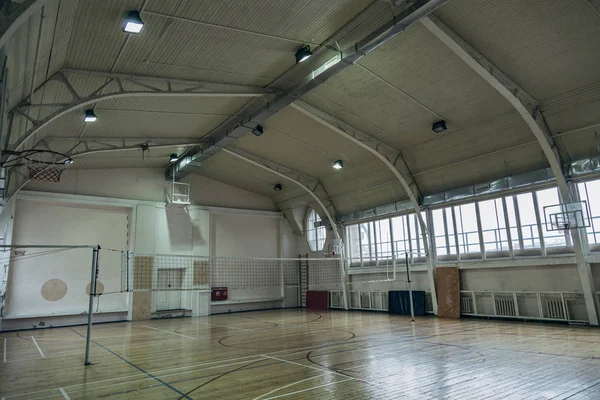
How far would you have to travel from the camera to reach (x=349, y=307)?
19.0m

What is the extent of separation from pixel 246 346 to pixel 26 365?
4.65 meters

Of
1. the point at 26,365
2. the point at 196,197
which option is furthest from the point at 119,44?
the point at 196,197

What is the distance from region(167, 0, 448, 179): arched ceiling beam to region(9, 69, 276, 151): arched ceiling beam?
77 centimetres

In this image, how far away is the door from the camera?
17891 mm

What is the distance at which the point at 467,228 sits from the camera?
14.9 metres

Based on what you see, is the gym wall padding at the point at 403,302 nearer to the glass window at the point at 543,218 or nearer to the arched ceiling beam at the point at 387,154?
the arched ceiling beam at the point at 387,154

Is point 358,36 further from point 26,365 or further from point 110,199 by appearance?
point 110,199

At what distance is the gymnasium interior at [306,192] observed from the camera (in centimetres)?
693

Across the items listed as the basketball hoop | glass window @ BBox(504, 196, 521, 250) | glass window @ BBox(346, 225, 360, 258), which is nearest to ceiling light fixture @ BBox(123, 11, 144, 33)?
the basketball hoop

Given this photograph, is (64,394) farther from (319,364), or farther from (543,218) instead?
(543,218)

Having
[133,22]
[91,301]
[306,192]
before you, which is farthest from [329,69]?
[306,192]

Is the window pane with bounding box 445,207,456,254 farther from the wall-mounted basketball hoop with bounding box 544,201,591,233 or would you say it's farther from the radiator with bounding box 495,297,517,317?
the wall-mounted basketball hoop with bounding box 544,201,591,233

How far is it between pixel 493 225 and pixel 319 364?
9833 millimetres

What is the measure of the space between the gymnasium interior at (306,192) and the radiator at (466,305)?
0.17ft
